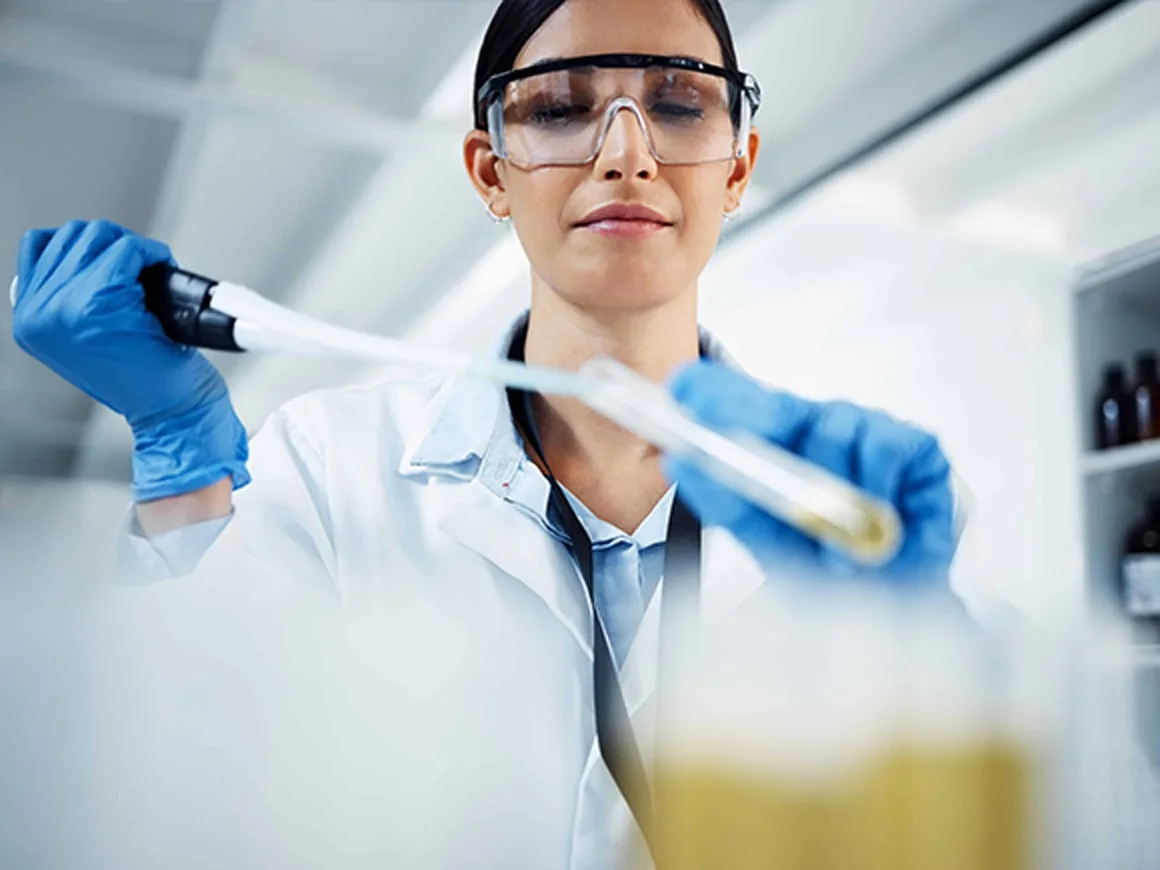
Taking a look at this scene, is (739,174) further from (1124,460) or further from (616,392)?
(1124,460)

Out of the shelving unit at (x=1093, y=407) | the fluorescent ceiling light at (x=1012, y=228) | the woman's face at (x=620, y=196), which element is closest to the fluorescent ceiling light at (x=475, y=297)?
the woman's face at (x=620, y=196)

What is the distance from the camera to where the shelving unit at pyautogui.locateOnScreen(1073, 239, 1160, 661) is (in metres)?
1.65

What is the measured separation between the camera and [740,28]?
1.12 meters

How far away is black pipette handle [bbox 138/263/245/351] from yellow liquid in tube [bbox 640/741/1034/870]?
1.46ft

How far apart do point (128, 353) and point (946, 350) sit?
101cm

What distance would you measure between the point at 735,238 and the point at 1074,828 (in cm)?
70

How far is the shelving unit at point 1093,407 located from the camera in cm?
165

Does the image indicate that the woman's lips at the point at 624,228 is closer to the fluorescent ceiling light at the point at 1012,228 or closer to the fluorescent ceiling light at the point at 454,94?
the fluorescent ceiling light at the point at 454,94

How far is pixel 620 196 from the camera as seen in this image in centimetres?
81

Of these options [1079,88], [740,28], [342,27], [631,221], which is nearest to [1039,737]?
[631,221]

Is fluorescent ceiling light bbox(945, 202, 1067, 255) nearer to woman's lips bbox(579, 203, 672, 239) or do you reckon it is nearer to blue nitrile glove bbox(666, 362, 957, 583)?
woman's lips bbox(579, 203, 672, 239)

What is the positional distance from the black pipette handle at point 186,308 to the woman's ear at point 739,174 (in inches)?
17.4

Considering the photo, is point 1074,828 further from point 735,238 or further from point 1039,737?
point 735,238

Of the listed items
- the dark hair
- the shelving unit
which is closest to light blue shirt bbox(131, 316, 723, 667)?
the dark hair
